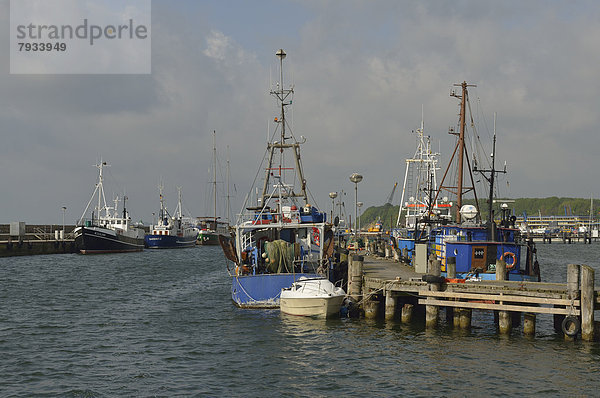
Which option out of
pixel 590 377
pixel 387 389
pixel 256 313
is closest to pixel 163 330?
pixel 256 313

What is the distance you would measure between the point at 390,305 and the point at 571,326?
7.78m

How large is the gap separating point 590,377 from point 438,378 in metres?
4.86

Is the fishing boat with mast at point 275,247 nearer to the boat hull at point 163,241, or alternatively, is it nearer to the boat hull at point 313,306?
the boat hull at point 313,306

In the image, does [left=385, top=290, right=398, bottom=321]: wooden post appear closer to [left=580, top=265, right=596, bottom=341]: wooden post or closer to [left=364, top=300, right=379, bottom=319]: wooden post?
[left=364, top=300, right=379, bottom=319]: wooden post

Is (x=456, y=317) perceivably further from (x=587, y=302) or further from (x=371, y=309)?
(x=587, y=302)

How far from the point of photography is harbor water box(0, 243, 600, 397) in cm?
1692

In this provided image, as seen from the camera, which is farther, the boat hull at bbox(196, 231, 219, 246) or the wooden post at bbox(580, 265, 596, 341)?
the boat hull at bbox(196, 231, 219, 246)

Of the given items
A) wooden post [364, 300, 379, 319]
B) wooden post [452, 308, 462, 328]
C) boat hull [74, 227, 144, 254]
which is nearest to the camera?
wooden post [452, 308, 462, 328]

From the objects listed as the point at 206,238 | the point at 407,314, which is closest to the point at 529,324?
the point at 407,314

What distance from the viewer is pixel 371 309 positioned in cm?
2675

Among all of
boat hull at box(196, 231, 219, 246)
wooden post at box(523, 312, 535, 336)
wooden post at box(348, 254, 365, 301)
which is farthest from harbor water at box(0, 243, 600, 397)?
boat hull at box(196, 231, 219, 246)

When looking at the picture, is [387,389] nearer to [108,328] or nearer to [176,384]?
[176,384]

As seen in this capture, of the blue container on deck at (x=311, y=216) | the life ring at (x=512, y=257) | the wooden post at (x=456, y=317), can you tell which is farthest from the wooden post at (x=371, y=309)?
the life ring at (x=512, y=257)

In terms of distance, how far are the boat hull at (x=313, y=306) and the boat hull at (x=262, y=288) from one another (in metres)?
1.39
